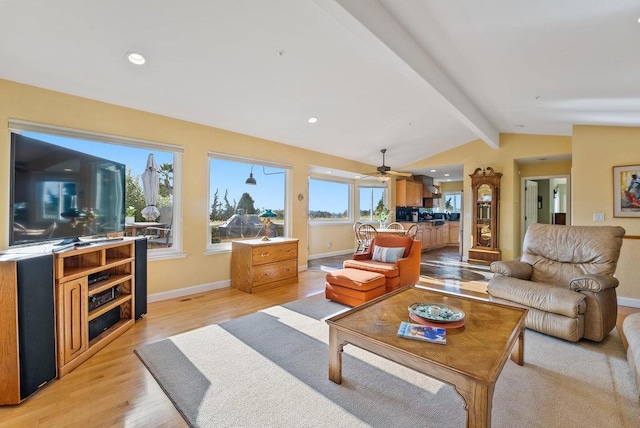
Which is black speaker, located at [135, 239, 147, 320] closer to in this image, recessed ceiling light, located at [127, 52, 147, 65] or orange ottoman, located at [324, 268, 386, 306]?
recessed ceiling light, located at [127, 52, 147, 65]

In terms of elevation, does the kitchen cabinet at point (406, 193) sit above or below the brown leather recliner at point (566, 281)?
above

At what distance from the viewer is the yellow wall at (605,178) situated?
12.3 feet

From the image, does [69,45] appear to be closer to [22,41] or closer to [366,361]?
[22,41]

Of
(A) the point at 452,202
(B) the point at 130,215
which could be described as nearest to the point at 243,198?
(B) the point at 130,215

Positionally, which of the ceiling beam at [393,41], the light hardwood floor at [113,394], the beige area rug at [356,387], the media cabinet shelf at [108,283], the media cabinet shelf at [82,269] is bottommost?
the light hardwood floor at [113,394]

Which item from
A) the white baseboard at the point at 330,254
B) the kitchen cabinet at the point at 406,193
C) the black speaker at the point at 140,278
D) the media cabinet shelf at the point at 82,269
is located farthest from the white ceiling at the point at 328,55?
the kitchen cabinet at the point at 406,193

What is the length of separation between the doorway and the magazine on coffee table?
6.10 m

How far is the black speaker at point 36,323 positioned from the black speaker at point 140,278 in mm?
1065

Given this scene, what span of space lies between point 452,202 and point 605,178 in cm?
674

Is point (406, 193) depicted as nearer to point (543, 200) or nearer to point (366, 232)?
point (366, 232)

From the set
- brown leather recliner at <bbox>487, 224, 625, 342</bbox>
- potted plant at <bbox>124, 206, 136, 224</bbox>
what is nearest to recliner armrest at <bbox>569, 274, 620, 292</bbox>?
brown leather recliner at <bbox>487, 224, 625, 342</bbox>

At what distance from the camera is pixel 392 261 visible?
3.93m

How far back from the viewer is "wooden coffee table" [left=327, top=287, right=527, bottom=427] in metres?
1.33

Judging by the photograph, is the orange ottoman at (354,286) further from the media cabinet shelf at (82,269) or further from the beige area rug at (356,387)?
the media cabinet shelf at (82,269)
